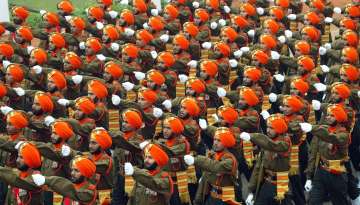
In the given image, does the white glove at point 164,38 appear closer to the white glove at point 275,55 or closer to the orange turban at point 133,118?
the white glove at point 275,55

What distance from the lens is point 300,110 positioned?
14.0m

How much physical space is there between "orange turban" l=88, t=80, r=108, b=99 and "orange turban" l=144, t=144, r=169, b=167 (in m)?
2.96

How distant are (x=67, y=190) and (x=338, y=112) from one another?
14.1ft

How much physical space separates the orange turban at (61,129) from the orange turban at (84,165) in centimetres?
122

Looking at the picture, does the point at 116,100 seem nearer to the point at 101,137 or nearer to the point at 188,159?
the point at 101,137

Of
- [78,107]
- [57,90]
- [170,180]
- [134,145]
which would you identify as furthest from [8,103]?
[170,180]

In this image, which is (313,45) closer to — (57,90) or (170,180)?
(57,90)

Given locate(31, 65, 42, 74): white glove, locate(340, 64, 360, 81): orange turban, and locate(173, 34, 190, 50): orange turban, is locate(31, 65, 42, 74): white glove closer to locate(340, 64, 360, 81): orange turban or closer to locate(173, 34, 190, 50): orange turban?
locate(173, 34, 190, 50): orange turban

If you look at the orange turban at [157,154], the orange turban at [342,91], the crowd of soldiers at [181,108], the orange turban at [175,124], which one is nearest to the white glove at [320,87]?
the crowd of soldiers at [181,108]

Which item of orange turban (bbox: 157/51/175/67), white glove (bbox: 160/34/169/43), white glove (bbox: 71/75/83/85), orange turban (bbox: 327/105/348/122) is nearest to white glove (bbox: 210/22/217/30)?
white glove (bbox: 160/34/169/43)

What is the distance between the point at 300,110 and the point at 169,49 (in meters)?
5.03

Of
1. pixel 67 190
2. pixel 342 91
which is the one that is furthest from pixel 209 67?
pixel 67 190

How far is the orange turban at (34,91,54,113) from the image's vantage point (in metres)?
14.0

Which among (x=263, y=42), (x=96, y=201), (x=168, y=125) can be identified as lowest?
(x=96, y=201)
